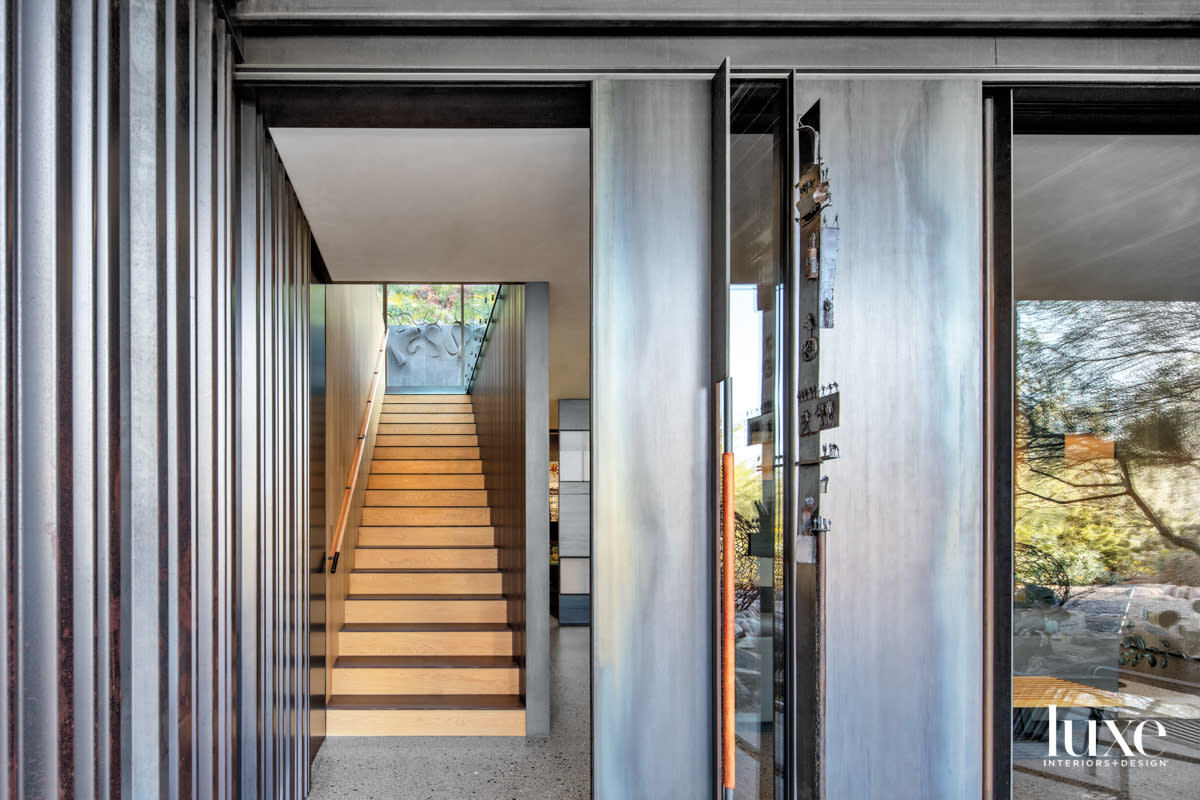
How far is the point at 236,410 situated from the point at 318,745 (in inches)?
95.5

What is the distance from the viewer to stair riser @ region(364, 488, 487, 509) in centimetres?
623

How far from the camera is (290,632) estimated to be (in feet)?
9.95

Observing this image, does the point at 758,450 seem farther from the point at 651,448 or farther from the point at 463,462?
the point at 463,462

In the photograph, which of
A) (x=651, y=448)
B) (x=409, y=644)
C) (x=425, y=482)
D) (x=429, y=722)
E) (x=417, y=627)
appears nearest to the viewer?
(x=651, y=448)

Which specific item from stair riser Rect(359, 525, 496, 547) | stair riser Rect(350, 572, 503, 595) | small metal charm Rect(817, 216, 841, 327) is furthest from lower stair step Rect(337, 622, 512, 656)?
small metal charm Rect(817, 216, 841, 327)

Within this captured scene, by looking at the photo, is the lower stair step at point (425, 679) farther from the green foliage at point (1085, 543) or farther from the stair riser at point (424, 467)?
the green foliage at point (1085, 543)

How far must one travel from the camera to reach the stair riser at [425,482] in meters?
6.49

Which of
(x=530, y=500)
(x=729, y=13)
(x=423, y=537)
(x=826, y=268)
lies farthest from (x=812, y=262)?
(x=423, y=537)

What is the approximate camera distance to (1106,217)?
3.18 metres

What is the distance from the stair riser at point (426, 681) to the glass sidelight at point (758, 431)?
2454mm

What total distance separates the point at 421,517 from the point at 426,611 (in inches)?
42.4

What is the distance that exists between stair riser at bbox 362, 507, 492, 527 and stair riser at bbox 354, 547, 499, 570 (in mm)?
392

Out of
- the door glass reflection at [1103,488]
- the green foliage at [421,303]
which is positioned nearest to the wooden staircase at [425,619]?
the door glass reflection at [1103,488]

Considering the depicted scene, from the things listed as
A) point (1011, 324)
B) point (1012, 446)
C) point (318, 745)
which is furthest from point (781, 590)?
point (318, 745)
